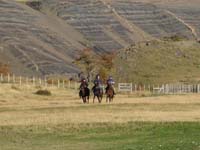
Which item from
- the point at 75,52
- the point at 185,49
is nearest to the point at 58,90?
the point at 185,49

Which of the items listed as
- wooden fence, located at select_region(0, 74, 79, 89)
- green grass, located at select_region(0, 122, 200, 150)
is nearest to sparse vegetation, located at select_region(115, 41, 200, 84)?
wooden fence, located at select_region(0, 74, 79, 89)

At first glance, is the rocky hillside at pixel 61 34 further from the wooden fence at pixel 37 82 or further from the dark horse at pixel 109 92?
the dark horse at pixel 109 92

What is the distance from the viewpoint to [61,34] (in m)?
173

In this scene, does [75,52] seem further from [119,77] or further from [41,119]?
[41,119]

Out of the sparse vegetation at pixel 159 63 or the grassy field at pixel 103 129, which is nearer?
the grassy field at pixel 103 129

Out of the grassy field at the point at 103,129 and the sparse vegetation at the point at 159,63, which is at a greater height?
the grassy field at the point at 103,129

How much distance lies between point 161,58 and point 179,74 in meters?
10.6

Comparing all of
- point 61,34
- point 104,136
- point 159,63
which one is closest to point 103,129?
point 104,136

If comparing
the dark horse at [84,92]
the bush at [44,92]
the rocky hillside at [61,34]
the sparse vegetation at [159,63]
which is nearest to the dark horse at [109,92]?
the dark horse at [84,92]

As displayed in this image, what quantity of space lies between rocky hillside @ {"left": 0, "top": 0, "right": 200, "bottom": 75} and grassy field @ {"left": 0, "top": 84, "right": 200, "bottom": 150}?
9548 centimetres

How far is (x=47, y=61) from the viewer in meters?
145

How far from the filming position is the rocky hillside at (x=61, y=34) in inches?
5699

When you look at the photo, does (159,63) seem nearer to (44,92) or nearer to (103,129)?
(44,92)

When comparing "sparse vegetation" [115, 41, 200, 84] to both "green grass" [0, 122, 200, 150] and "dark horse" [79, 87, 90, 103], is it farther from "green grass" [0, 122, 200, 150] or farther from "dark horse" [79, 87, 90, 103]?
"green grass" [0, 122, 200, 150]
